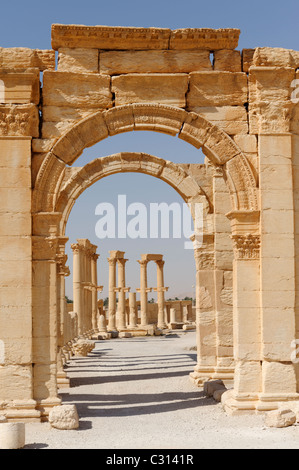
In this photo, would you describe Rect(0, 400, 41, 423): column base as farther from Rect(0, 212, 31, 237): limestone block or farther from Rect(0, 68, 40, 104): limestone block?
Rect(0, 68, 40, 104): limestone block

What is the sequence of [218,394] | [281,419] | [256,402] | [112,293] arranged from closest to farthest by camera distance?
[281,419] < [256,402] < [218,394] < [112,293]

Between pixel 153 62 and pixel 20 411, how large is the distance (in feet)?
22.8

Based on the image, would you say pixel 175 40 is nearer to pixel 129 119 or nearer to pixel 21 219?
pixel 129 119

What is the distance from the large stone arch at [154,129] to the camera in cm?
1089

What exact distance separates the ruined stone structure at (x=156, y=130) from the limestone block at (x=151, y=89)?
19mm

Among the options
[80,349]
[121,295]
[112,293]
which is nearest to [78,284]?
[80,349]

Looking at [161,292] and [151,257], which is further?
[151,257]

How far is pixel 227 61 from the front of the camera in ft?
37.6

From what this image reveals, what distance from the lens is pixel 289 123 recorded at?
1109 cm

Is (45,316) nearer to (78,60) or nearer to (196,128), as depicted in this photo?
(196,128)

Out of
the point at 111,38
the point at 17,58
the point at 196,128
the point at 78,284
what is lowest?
the point at 78,284

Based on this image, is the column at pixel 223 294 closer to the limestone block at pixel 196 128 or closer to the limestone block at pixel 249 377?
the limestone block at pixel 196 128

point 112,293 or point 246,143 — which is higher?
point 246,143

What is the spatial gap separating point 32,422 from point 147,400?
336 centimetres
